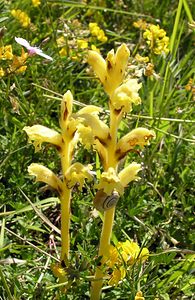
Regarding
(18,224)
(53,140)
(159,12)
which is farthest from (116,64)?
(159,12)

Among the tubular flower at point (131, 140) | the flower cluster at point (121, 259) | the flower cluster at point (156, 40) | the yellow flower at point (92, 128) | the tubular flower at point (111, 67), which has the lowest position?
the flower cluster at point (121, 259)

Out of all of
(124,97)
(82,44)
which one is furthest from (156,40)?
(124,97)

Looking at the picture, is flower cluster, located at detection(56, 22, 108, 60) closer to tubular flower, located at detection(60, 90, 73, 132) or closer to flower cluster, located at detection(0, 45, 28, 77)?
flower cluster, located at detection(0, 45, 28, 77)

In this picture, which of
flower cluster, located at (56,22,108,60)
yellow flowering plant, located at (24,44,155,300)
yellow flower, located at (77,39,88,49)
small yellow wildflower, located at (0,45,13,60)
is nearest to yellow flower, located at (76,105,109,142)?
yellow flowering plant, located at (24,44,155,300)

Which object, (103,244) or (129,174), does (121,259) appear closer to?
(103,244)

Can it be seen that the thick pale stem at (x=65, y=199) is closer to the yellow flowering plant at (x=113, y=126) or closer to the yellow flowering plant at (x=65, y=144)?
the yellow flowering plant at (x=65, y=144)

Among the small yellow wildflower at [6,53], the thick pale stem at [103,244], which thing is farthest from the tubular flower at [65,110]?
the small yellow wildflower at [6,53]
